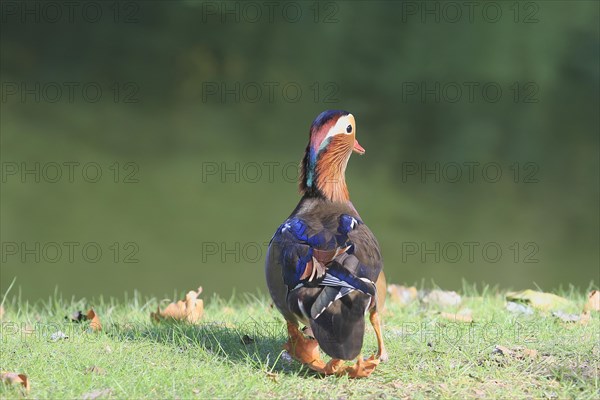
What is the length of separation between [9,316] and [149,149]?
7.19 metres

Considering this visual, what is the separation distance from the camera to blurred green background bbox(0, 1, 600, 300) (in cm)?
977

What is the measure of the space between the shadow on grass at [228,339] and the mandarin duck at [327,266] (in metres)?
0.15

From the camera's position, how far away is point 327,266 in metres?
3.77

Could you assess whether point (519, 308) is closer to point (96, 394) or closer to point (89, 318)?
point (89, 318)

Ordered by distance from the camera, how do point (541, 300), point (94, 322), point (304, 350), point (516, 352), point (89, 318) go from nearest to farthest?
point (304, 350), point (516, 352), point (94, 322), point (89, 318), point (541, 300)

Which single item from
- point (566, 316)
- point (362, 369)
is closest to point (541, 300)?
point (566, 316)

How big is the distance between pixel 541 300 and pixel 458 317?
2.70ft

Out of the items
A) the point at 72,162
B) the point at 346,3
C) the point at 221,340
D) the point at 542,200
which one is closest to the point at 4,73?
the point at 72,162

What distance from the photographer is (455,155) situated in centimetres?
1269

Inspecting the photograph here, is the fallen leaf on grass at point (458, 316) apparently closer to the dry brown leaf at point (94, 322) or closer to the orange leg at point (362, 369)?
the orange leg at point (362, 369)

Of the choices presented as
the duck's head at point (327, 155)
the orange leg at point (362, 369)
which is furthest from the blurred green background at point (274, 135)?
the orange leg at point (362, 369)

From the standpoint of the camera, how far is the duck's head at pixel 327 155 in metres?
4.39

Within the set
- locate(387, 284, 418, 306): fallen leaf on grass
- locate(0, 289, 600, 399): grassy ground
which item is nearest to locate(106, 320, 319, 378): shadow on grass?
locate(0, 289, 600, 399): grassy ground

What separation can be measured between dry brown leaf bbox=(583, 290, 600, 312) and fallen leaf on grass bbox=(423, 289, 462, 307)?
2.70 feet
